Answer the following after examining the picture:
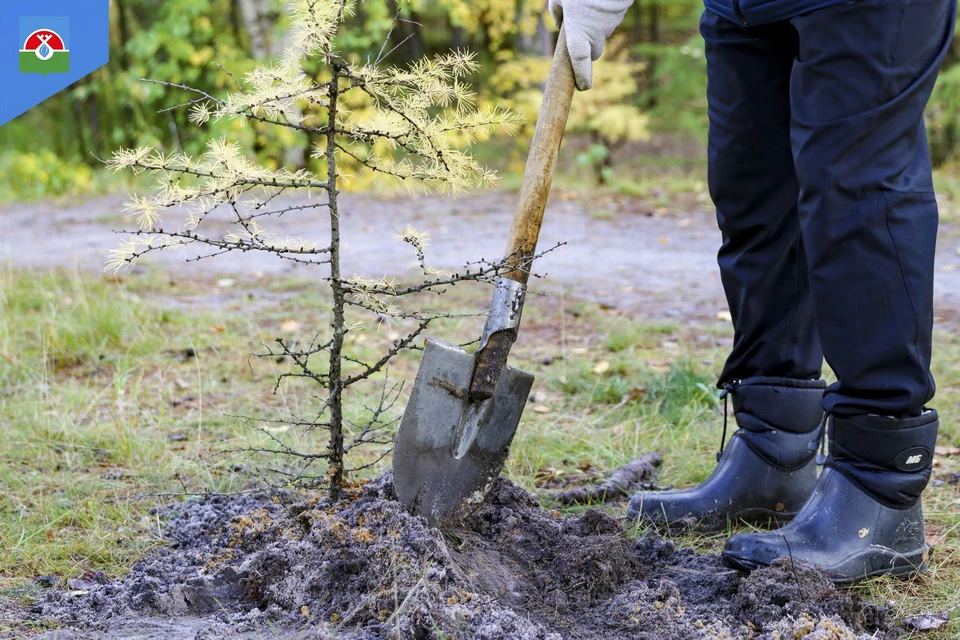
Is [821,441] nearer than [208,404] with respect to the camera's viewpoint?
Yes

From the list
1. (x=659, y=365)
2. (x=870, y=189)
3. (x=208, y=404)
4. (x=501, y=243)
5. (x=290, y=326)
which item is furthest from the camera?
(x=501, y=243)

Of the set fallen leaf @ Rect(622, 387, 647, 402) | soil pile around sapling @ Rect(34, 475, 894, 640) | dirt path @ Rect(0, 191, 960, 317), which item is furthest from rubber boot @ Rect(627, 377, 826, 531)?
dirt path @ Rect(0, 191, 960, 317)

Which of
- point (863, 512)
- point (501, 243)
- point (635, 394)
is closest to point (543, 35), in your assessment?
point (501, 243)

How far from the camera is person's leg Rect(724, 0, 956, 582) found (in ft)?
5.88

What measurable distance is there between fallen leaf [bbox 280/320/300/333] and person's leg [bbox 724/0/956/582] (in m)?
2.60

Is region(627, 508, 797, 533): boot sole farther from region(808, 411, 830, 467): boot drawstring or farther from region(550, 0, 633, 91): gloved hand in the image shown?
region(550, 0, 633, 91): gloved hand

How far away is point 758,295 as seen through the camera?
227cm

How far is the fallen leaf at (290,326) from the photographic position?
4.11m

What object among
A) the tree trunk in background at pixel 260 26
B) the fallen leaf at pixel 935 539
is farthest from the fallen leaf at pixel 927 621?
the tree trunk in background at pixel 260 26

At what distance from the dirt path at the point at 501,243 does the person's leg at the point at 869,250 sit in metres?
2.62

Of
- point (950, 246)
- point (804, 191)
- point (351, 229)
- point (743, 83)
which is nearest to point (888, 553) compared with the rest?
point (804, 191)

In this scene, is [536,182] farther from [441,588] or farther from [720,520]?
[720,520]

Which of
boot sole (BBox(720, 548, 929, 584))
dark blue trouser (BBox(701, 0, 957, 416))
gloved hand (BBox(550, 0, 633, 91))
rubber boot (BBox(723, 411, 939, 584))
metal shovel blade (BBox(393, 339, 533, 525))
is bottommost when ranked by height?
boot sole (BBox(720, 548, 929, 584))

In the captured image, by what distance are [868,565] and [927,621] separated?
200mm
